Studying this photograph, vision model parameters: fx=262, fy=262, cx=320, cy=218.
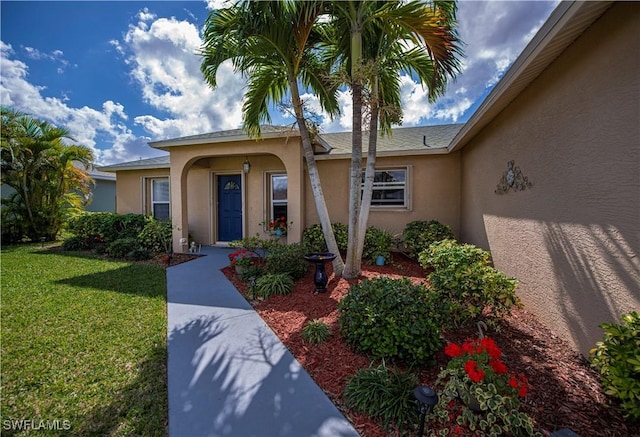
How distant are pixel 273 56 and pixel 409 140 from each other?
5262mm

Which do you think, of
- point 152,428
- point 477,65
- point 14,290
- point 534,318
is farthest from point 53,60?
point 534,318

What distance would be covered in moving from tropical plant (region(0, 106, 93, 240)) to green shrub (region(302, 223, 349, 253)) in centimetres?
1056

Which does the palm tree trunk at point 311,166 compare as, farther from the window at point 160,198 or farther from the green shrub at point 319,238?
the window at point 160,198

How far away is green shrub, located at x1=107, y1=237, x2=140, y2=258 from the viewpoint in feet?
26.4

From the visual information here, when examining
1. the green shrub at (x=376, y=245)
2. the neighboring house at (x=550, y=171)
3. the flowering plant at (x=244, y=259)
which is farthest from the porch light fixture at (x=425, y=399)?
the green shrub at (x=376, y=245)

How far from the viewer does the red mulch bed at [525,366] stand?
2.01 m

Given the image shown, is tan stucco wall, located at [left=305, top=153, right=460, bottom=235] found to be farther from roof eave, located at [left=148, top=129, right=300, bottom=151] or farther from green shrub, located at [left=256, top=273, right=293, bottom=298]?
green shrub, located at [left=256, top=273, right=293, bottom=298]

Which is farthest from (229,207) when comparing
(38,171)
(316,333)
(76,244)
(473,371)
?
(473,371)

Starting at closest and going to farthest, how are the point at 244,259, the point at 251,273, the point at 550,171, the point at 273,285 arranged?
the point at 550,171
the point at 273,285
the point at 251,273
the point at 244,259

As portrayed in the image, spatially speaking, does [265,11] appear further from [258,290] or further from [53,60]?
[53,60]

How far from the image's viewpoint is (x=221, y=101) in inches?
395

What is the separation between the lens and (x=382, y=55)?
5.09 m

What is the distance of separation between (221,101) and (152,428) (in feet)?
34.0

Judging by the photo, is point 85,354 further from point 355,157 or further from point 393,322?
point 355,157
